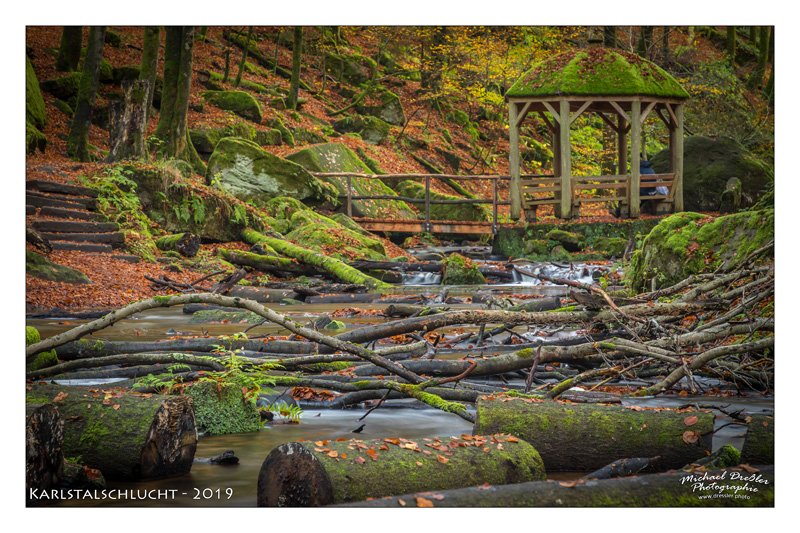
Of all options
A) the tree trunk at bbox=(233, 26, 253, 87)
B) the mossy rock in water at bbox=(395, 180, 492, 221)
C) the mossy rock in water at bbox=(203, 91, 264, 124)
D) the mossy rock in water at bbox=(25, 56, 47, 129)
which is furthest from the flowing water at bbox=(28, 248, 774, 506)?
the tree trunk at bbox=(233, 26, 253, 87)

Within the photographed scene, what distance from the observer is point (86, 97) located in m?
17.3

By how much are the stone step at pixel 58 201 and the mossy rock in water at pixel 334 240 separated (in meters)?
4.47

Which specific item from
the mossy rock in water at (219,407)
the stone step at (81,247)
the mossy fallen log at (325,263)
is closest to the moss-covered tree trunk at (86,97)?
the stone step at (81,247)

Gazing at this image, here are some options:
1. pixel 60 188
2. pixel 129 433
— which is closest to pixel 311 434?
pixel 129 433

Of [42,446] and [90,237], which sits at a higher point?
[90,237]

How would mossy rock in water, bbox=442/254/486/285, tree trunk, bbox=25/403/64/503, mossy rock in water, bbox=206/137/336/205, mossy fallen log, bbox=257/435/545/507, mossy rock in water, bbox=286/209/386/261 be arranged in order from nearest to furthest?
1. mossy fallen log, bbox=257/435/545/507
2. tree trunk, bbox=25/403/64/503
3. mossy rock in water, bbox=442/254/486/285
4. mossy rock in water, bbox=286/209/386/261
5. mossy rock in water, bbox=206/137/336/205

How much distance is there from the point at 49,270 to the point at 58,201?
2.74m

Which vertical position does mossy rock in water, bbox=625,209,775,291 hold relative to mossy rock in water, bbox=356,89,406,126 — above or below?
below

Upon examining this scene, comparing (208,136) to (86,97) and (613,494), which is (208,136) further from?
(613,494)

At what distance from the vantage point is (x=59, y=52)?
60.9 ft

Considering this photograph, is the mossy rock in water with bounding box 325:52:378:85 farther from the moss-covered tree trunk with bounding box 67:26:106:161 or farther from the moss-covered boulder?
the moss-covered tree trunk with bounding box 67:26:106:161

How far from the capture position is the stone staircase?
13.9m

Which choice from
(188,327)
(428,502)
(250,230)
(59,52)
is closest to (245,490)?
(428,502)
